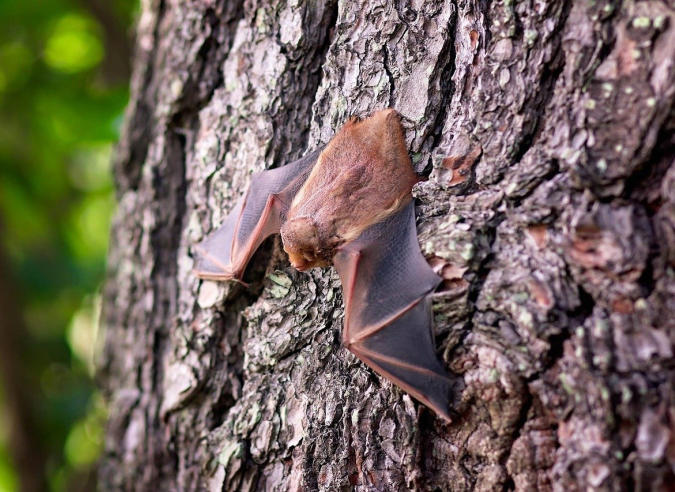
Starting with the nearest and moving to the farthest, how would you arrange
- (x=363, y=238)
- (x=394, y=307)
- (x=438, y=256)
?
(x=438, y=256) < (x=394, y=307) < (x=363, y=238)

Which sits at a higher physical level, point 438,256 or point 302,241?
point 438,256

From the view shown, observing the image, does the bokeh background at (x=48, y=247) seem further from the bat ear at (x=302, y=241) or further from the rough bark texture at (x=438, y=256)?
the bat ear at (x=302, y=241)

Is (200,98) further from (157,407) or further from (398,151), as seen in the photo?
(157,407)

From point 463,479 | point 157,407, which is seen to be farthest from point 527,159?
point 157,407

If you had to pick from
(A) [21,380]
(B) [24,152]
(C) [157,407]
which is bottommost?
(A) [21,380]

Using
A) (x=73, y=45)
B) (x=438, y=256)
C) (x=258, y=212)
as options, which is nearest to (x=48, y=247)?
(x=73, y=45)

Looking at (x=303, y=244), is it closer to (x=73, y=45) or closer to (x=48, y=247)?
(x=48, y=247)

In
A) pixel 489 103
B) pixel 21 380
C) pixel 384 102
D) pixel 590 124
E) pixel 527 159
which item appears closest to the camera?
pixel 590 124
